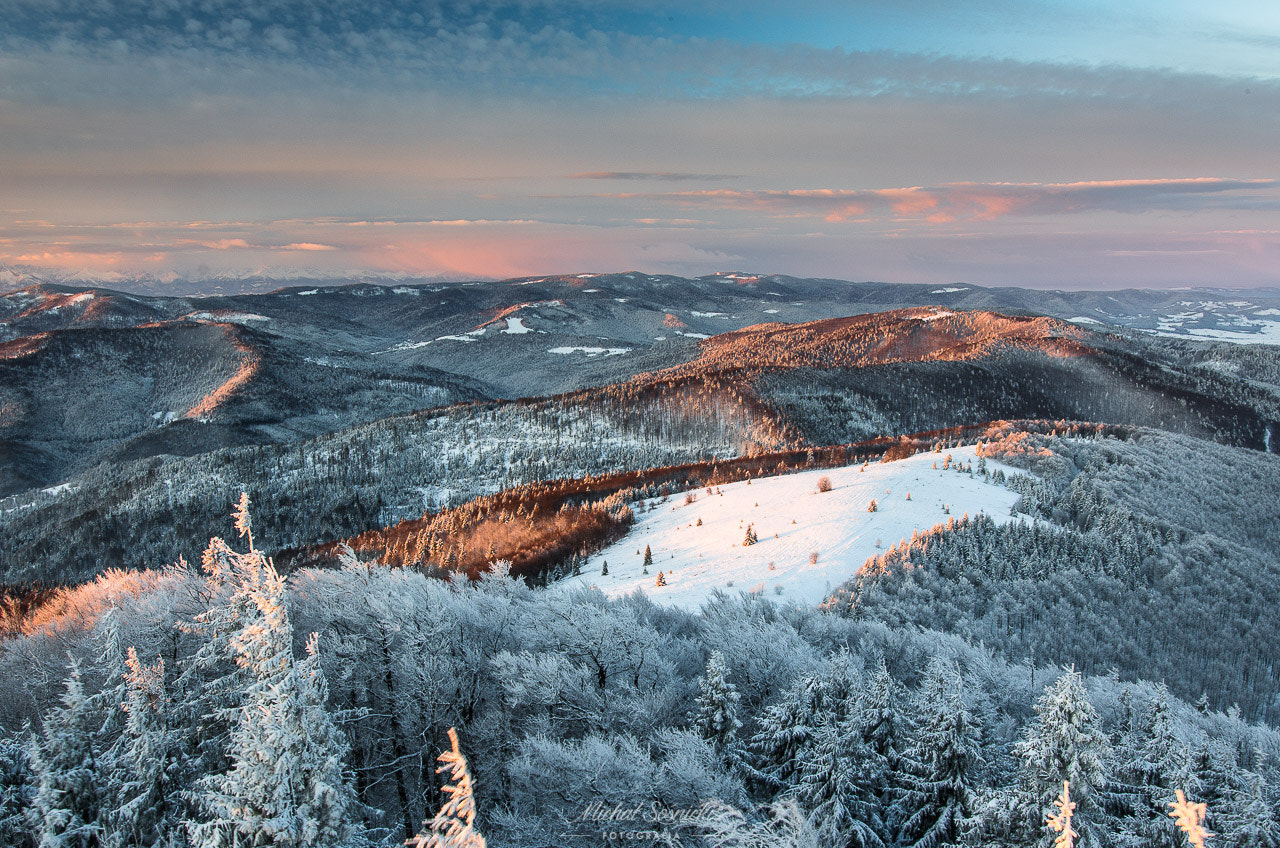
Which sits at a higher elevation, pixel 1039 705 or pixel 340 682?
pixel 1039 705

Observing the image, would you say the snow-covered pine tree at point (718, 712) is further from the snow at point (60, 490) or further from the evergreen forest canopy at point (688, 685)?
the snow at point (60, 490)

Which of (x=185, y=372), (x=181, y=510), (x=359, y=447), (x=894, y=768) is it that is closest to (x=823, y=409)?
(x=359, y=447)

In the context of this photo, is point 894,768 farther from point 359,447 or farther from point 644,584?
point 359,447

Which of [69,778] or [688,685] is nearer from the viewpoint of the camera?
[69,778]

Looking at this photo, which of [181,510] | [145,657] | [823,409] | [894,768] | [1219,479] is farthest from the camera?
[823,409]

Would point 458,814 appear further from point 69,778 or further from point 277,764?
point 69,778

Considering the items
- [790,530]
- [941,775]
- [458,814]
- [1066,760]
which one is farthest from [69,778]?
[790,530]
